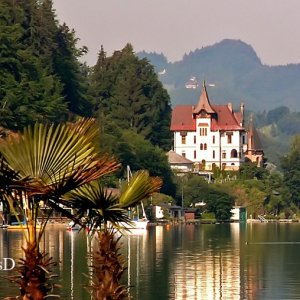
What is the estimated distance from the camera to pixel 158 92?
118 metres

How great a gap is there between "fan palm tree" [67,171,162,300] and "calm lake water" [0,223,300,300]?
60.9 feet

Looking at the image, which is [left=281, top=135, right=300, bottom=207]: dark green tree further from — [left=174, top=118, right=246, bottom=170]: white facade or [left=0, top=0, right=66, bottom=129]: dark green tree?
[left=0, top=0, right=66, bottom=129]: dark green tree

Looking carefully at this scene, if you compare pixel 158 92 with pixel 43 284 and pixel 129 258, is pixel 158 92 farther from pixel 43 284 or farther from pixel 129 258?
pixel 43 284

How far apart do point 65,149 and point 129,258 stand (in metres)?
40.0

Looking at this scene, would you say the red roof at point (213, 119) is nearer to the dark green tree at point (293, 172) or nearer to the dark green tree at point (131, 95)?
the dark green tree at point (131, 95)

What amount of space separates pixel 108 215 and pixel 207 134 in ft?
376

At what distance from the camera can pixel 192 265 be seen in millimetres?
44781

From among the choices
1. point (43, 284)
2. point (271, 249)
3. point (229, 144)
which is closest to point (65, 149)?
point (43, 284)

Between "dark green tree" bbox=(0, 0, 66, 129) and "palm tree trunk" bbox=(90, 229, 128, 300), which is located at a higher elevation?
"dark green tree" bbox=(0, 0, 66, 129)

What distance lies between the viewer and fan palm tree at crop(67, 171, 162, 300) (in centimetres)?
939

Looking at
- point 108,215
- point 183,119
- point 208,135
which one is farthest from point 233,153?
point 108,215

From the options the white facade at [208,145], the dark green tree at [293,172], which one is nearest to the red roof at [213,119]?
the white facade at [208,145]

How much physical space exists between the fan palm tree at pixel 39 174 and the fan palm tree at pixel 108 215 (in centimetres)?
48

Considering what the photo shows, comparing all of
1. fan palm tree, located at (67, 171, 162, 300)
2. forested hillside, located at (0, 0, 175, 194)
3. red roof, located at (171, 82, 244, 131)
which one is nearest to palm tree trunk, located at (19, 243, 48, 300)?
fan palm tree, located at (67, 171, 162, 300)
